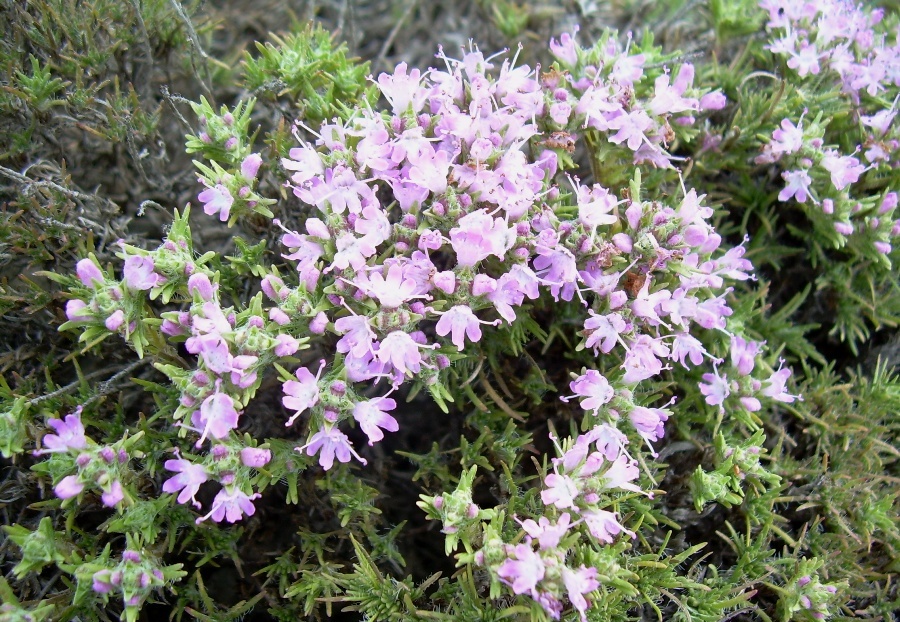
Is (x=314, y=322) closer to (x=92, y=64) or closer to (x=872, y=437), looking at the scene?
(x=92, y=64)

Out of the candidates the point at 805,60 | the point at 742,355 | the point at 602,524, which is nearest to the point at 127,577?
the point at 602,524

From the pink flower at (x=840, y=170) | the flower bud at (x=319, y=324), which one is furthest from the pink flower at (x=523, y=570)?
the pink flower at (x=840, y=170)

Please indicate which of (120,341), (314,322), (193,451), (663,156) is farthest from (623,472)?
(120,341)

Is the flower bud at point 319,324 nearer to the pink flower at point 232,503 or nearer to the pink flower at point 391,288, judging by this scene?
the pink flower at point 391,288

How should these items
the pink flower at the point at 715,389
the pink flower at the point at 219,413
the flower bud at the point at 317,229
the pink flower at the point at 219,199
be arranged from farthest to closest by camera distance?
the pink flower at the point at 715,389
the pink flower at the point at 219,199
the flower bud at the point at 317,229
the pink flower at the point at 219,413

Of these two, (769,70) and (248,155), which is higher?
(769,70)

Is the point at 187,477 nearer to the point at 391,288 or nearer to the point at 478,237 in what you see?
the point at 391,288

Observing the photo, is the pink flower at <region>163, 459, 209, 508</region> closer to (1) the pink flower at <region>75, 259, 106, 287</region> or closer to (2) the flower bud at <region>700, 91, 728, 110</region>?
(1) the pink flower at <region>75, 259, 106, 287</region>
